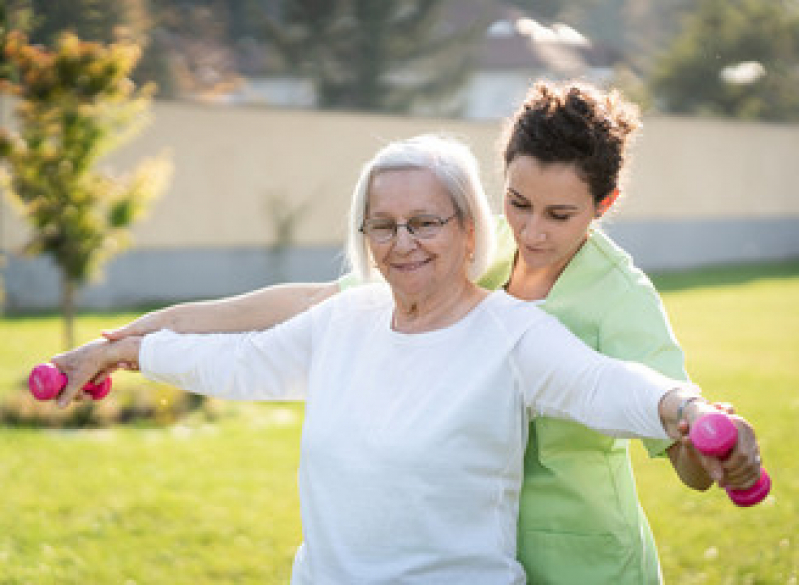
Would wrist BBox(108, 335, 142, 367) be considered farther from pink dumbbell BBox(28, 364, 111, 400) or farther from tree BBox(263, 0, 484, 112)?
tree BBox(263, 0, 484, 112)

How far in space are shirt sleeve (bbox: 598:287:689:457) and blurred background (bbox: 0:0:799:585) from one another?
1.78 ft

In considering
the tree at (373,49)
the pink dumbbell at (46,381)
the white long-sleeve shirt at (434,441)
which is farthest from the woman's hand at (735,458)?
the tree at (373,49)

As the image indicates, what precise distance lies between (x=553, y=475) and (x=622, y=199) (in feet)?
2.41

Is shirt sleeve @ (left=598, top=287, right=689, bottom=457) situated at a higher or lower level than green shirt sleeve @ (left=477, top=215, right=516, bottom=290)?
lower

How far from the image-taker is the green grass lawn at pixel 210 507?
5.31 metres

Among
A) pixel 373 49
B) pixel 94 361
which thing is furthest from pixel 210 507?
pixel 373 49

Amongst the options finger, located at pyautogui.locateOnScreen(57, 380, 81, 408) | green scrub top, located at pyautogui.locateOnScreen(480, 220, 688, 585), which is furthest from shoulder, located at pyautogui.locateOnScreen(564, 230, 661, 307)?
finger, located at pyautogui.locateOnScreen(57, 380, 81, 408)

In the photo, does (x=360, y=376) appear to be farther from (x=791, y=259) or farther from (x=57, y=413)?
(x=791, y=259)

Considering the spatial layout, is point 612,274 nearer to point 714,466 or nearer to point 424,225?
point 424,225

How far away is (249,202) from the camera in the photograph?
69.9ft

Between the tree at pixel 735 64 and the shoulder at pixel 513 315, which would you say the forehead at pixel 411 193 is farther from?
the tree at pixel 735 64

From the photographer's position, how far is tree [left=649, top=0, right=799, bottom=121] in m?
25.2

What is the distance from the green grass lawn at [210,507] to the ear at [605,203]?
8.82ft

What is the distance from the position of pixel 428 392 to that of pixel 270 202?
19.3 m
